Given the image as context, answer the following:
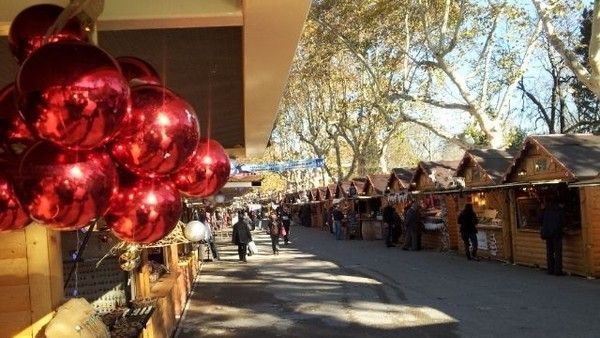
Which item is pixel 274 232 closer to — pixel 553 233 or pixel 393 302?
pixel 553 233

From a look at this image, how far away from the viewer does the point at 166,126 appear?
6.22 feet

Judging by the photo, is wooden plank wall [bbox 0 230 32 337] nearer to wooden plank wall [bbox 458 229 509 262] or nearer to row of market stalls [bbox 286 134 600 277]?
row of market stalls [bbox 286 134 600 277]

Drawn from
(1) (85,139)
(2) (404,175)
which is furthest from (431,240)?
(1) (85,139)

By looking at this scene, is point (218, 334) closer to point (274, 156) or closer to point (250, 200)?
point (274, 156)

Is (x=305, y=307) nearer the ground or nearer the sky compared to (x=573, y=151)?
nearer the ground

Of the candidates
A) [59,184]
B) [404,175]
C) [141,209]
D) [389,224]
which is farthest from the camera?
[404,175]

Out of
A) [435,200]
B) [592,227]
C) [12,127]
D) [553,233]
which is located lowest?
[553,233]

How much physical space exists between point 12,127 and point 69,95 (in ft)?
1.68

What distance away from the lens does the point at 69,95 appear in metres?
1.56

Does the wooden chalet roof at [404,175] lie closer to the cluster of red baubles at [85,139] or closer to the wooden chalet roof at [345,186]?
the wooden chalet roof at [345,186]

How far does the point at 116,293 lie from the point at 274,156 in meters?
51.1

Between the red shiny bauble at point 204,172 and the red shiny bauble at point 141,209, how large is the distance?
143 mm

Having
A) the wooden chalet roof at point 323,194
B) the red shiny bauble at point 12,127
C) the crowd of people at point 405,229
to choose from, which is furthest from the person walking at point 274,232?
the red shiny bauble at point 12,127

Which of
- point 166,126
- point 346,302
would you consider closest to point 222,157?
point 166,126
